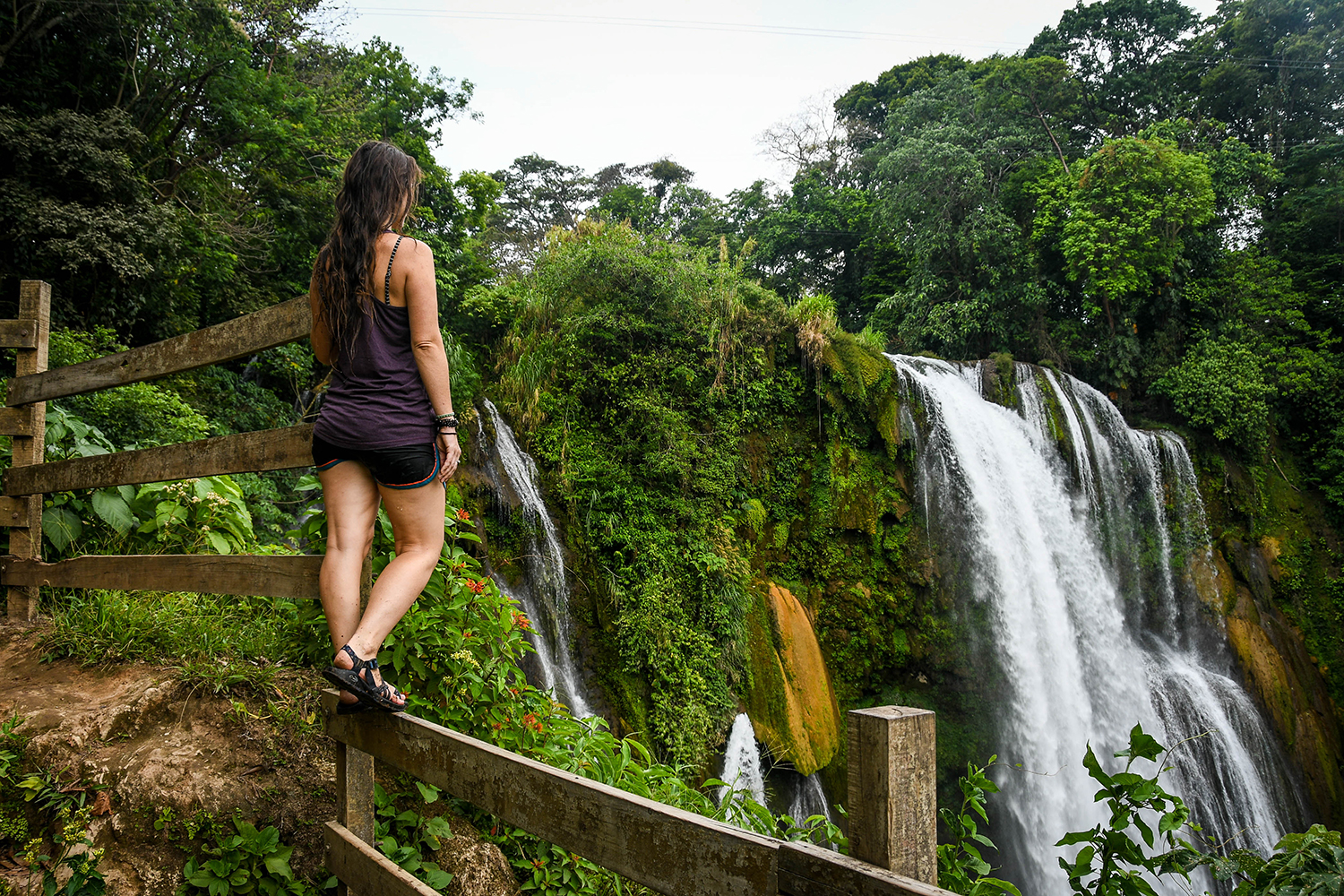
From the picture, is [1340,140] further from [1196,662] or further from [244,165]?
[244,165]

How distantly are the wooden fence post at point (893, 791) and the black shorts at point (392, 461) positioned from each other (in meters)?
1.23

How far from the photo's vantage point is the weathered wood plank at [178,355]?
2102 mm

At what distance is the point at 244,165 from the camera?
35.0 ft

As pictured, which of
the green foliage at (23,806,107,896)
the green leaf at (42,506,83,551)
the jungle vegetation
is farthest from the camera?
the jungle vegetation

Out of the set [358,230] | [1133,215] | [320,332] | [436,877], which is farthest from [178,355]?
[1133,215]

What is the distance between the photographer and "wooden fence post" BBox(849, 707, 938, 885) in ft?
3.01

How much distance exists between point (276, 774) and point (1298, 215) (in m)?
20.7

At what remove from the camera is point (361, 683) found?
5.35 ft

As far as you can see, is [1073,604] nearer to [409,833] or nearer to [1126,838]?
[1126,838]

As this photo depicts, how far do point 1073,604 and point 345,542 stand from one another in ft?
33.5

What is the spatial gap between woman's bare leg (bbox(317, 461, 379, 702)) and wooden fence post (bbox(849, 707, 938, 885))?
1288 mm

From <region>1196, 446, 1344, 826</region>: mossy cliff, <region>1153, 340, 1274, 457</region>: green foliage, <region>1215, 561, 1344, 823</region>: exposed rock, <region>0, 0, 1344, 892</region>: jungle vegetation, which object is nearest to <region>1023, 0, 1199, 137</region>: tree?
<region>0, 0, 1344, 892</region>: jungle vegetation

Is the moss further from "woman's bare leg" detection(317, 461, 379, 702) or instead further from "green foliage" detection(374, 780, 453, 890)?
"woman's bare leg" detection(317, 461, 379, 702)

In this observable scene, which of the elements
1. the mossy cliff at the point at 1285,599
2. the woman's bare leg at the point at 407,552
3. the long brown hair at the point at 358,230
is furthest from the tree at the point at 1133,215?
the woman's bare leg at the point at 407,552
